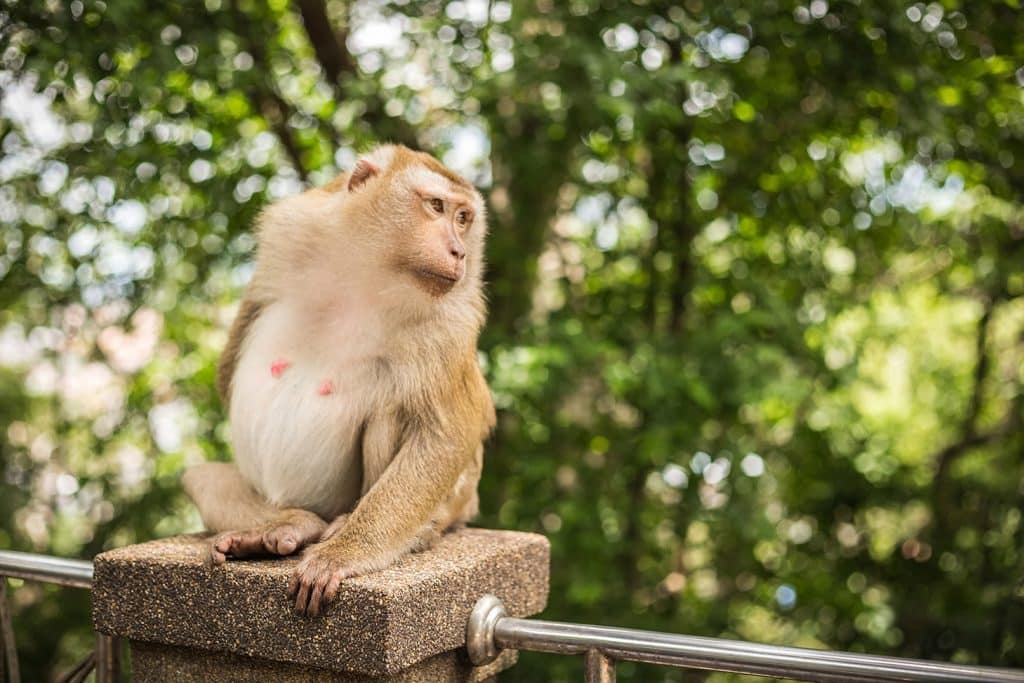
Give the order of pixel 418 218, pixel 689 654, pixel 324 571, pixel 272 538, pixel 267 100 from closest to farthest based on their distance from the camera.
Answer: pixel 689 654 < pixel 324 571 < pixel 272 538 < pixel 418 218 < pixel 267 100

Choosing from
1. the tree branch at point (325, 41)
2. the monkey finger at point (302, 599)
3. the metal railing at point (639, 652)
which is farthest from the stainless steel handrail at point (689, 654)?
the tree branch at point (325, 41)

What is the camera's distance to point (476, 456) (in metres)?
2.91

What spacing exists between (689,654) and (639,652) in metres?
0.10

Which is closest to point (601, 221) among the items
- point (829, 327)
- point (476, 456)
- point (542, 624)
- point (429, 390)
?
point (829, 327)

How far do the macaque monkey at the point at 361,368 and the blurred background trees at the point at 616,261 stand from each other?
1.34 meters

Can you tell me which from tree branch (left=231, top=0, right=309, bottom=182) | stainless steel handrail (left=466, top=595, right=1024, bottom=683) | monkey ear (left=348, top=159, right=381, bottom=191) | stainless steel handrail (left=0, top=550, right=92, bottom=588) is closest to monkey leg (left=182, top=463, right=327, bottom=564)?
stainless steel handrail (left=0, top=550, right=92, bottom=588)

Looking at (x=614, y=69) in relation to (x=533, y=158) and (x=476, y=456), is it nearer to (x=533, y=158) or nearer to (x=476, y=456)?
(x=533, y=158)

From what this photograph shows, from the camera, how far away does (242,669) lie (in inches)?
84.4

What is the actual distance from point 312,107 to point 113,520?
2.26m

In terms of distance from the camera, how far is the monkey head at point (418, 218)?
2533mm

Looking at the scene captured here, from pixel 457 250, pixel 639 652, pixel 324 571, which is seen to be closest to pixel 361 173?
pixel 457 250

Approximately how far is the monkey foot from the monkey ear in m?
0.90

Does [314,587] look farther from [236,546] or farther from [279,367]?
[279,367]

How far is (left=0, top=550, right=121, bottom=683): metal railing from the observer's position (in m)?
2.43
